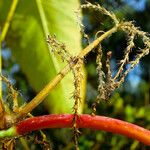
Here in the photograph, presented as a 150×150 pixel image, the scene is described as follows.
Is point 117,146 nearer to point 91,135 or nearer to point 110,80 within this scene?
point 91,135

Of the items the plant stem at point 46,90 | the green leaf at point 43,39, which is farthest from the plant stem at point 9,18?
the plant stem at point 46,90

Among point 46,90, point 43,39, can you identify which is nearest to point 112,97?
point 43,39

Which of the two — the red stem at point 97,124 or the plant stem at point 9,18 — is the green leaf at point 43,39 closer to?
the plant stem at point 9,18

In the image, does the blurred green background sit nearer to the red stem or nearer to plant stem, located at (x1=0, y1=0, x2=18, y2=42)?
plant stem, located at (x1=0, y1=0, x2=18, y2=42)

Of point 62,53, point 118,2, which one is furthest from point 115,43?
point 62,53

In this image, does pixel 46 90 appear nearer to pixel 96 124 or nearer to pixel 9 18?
pixel 96 124
